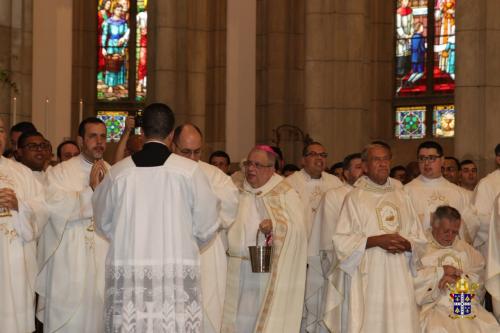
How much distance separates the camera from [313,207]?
551 inches

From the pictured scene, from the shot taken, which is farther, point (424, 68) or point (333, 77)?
point (424, 68)

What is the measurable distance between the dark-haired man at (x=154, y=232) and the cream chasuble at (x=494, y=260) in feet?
15.2

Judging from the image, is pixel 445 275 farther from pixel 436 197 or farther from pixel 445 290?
pixel 436 197

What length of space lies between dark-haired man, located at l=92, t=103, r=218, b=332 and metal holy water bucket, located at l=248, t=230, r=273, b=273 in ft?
8.73

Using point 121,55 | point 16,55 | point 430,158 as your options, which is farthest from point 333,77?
point 121,55

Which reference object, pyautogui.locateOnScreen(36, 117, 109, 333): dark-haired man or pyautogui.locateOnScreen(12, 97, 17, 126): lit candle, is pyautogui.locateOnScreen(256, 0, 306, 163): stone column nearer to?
pyautogui.locateOnScreen(12, 97, 17, 126): lit candle

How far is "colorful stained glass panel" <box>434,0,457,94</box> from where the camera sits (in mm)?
25406

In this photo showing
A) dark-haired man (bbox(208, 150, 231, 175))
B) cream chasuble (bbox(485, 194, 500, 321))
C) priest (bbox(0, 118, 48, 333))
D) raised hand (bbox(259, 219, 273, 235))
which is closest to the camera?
priest (bbox(0, 118, 48, 333))

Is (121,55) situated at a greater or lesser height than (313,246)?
greater

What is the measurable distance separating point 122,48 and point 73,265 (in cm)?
1943

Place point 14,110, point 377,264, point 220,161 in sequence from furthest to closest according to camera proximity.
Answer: point 14,110, point 220,161, point 377,264

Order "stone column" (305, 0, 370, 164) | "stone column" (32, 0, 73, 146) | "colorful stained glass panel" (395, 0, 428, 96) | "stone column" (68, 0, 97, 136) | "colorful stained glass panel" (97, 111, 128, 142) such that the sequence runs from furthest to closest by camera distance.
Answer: "stone column" (68, 0, 97, 136) < "colorful stained glass panel" (97, 111, 128, 142) < "colorful stained glass panel" (395, 0, 428, 96) < "stone column" (305, 0, 370, 164) < "stone column" (32, 0, 73, 146)

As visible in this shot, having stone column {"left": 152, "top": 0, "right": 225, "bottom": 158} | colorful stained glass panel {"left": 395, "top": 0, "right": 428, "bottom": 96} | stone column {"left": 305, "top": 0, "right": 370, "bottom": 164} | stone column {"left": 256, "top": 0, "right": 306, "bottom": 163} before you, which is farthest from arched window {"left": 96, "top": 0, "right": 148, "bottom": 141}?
stone column {"left": 305, "top": 0, "right": 370, "bottom": 164}

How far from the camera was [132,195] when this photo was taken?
8.15 m
